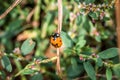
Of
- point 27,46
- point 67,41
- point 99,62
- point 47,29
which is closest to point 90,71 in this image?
point 99,62

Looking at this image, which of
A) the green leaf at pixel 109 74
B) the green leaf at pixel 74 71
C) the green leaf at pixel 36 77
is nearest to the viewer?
the green leaf at pixel 109 74

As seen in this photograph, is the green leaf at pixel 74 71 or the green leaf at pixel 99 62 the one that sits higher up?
the green leaf at pixel 99 62

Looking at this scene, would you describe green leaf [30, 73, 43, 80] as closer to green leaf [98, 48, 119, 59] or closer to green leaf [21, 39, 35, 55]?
green leaf [21, 39, 35, 55]

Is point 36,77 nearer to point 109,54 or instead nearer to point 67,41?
point 67,41

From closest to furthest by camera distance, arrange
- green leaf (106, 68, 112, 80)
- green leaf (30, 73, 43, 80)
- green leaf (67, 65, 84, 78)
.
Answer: green leaf (106, 68, 112, 80) < green leaf (30, 73, 43, 80) < green leaf (67, 65, 84, 78)

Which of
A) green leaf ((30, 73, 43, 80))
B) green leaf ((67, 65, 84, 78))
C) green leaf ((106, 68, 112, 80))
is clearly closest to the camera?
green leaf ((106, 68, 112, 80))

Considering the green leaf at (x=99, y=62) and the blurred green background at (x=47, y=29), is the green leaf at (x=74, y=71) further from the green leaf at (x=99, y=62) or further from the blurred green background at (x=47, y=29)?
the green leaf at (x=99, y=62)

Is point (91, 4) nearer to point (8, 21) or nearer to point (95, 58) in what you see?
point (95, 58)

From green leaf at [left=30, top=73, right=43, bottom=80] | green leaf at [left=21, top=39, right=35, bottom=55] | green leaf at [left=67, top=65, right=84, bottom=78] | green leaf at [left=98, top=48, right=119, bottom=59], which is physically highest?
green leaf at [left=21, top=39, right=35, bottom=55]

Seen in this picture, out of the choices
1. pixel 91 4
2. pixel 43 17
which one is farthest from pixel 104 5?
pixel 43 17

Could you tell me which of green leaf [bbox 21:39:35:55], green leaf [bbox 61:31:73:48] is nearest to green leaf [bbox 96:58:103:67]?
green leaf [bbox 61:31:73:48]

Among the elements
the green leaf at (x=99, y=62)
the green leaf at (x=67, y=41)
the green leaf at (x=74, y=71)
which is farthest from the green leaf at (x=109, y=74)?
the green leaf at (x=74, y=71)
